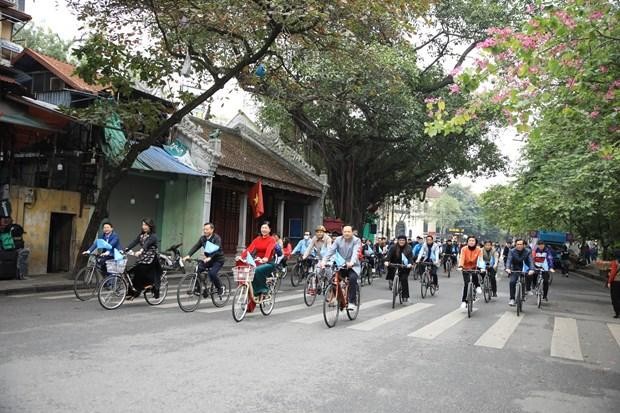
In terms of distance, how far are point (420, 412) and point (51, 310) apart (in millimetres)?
7330

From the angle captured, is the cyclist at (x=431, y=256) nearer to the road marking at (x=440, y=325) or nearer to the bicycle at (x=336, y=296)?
the road marking at (x=440, y=325)

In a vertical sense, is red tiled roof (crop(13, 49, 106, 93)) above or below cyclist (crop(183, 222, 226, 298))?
above

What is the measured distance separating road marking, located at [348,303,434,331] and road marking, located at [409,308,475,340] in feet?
2.47

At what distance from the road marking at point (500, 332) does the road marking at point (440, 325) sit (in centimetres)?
72

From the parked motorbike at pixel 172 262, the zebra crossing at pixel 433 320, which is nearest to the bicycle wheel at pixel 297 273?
the zebra crossing at pixel 433 320

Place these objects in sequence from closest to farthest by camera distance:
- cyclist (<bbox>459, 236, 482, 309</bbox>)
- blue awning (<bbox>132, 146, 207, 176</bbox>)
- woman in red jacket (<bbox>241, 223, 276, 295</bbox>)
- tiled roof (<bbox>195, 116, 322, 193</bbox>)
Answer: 1. woman in red jacket (<bbox>241, 223, 276, 295</bbox>)
2. cyclist (<bbox>459, 236, 482, 309</bbox>)
3. blue awning (<bbox>132, 146, 207, 176</bbox>)
4. tiled roof (<bbox>195, 116, 322, 193</bbox>)

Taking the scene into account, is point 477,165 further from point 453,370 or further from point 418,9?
point 453,370

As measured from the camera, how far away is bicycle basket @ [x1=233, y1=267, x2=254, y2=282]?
9523 millimetres

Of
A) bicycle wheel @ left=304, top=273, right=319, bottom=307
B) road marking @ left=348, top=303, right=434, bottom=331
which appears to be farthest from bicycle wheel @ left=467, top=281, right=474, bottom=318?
bicycle wheel @ left=304, top=273, right=319, bottom=307

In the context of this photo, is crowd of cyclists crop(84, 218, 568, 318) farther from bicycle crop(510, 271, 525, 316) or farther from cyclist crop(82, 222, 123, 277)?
bicycle crop(510, 271, 525, 316)

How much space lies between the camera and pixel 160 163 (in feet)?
59.7

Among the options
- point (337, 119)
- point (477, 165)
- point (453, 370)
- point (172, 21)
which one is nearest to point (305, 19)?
point (172, 21)

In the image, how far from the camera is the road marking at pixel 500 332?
853 cm

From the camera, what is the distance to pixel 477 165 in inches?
1217
